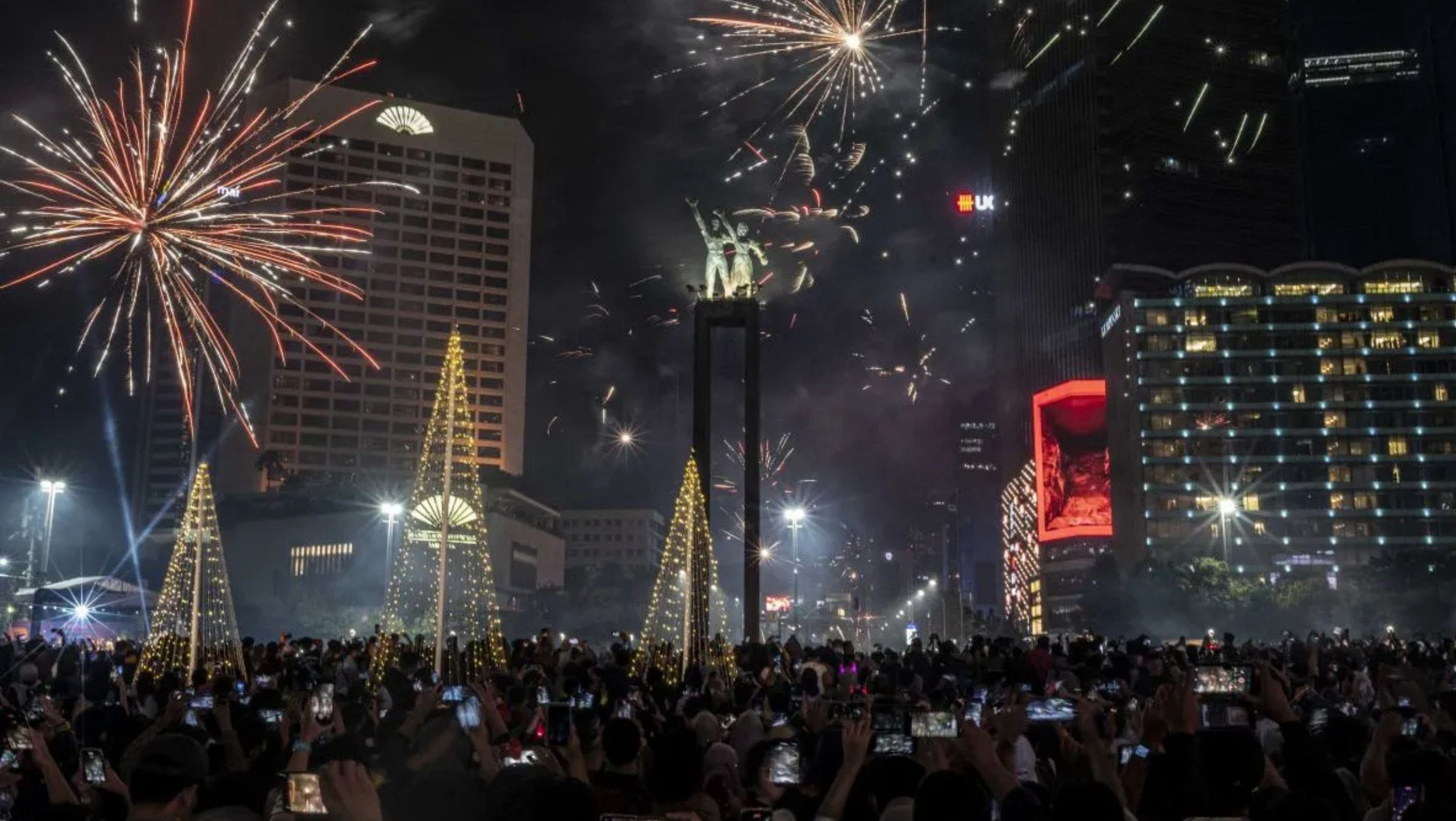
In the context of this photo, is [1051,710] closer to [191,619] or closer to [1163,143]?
[191,619]

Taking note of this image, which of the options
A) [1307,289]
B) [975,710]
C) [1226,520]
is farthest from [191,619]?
[1307,289]

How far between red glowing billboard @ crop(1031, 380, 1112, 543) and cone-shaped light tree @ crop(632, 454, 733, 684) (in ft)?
292

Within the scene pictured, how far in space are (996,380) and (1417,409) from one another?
69904 millimetres

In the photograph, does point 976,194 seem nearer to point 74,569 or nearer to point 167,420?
point 167,420

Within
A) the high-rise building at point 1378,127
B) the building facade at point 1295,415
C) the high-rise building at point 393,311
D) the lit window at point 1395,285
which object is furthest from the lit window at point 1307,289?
the high-rise building at point 393,311

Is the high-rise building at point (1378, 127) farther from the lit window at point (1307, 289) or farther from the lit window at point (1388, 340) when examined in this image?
the lit window at point (1388, 340)

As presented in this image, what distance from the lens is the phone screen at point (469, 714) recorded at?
8.07 m

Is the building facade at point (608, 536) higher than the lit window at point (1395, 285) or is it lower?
lower

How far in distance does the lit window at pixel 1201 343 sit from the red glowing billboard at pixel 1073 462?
15635 millimetres

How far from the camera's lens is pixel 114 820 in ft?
19.6

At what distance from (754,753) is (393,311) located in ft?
388

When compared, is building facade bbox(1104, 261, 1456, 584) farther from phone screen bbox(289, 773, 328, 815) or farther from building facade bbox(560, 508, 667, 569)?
phone screen bbox(289, 773, 328, 815)

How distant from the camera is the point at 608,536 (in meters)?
146

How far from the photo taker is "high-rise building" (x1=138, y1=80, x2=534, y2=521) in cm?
11394
